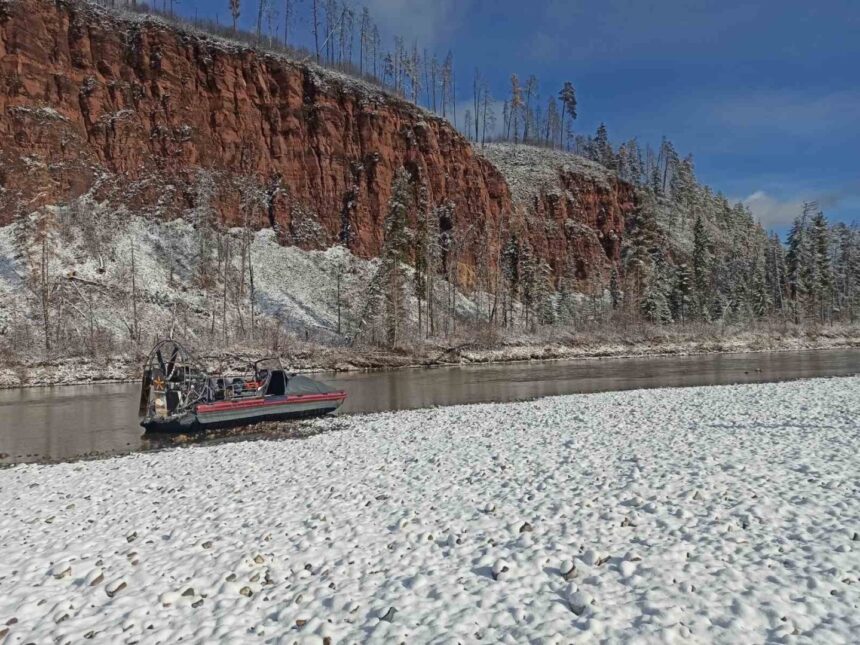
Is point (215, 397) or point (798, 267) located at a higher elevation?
point (798, 267)

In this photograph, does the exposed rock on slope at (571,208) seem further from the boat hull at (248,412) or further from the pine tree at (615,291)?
the boat hull at (248,412)

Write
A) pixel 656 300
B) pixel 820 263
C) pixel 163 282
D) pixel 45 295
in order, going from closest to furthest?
pixel 45 295
pixel 163 282
pixel 656 300
pixel 820 263

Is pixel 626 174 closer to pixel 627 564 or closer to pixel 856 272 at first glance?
pixel 856 272

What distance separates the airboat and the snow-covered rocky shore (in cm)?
619

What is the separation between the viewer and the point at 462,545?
713cm

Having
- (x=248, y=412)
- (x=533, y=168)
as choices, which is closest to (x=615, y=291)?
(x=533, y=168)

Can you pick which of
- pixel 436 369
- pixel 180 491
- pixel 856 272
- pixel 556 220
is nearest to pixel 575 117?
pixel 556 220

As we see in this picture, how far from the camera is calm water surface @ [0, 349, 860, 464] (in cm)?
1831

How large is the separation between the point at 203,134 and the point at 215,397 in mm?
56776

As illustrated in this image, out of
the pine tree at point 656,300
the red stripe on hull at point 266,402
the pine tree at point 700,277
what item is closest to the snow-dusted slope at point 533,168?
the pine tree at point 700,277

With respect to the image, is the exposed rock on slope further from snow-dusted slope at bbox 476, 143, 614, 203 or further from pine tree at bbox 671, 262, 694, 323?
pine tree at bbox 671, 262, 694, 323

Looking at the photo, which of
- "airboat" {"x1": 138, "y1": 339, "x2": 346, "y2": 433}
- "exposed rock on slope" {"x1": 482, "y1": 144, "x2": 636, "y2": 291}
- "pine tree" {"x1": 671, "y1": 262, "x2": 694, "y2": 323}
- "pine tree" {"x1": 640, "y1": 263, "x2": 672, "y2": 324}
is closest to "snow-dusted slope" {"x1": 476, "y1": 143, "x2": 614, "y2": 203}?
"exposed rock on slope" {"x1": 482, "y1": 144, "x2": 636, "y2": 291}

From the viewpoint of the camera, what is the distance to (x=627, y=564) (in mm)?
6051

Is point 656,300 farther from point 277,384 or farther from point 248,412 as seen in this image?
point 248,412
